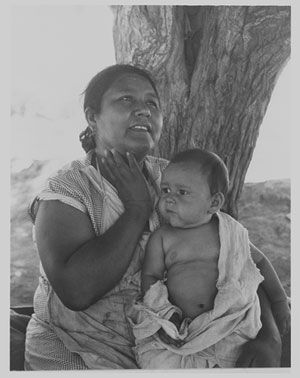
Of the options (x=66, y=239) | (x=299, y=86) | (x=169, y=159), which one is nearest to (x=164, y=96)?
(x=169, y=159)

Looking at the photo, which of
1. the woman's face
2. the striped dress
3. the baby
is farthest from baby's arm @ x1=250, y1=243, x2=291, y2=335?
the woman's face

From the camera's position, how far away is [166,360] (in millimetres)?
2172

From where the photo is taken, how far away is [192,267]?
2.20 meters

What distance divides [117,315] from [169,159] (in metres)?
0.73

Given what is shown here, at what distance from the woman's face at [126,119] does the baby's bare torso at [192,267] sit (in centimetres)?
37

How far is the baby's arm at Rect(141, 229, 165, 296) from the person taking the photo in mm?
2209

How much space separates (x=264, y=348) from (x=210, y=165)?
0.75m

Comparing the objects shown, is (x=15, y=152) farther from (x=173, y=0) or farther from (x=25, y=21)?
(x=173, y=0)

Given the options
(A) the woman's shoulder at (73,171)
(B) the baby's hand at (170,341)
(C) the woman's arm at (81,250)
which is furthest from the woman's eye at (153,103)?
(B) the baby's hand at (170,341)

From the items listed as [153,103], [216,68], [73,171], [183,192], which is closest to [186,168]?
[183,192]

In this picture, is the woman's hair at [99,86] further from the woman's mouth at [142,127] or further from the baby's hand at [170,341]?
the baby's hand at [170,341]

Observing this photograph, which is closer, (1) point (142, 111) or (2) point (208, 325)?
(2) point (208, 325)

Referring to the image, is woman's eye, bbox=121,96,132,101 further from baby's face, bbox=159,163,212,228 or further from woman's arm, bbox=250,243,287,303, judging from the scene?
woman's arm, bbox=250,243,287,303

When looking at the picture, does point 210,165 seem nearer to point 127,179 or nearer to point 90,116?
point 127,179
